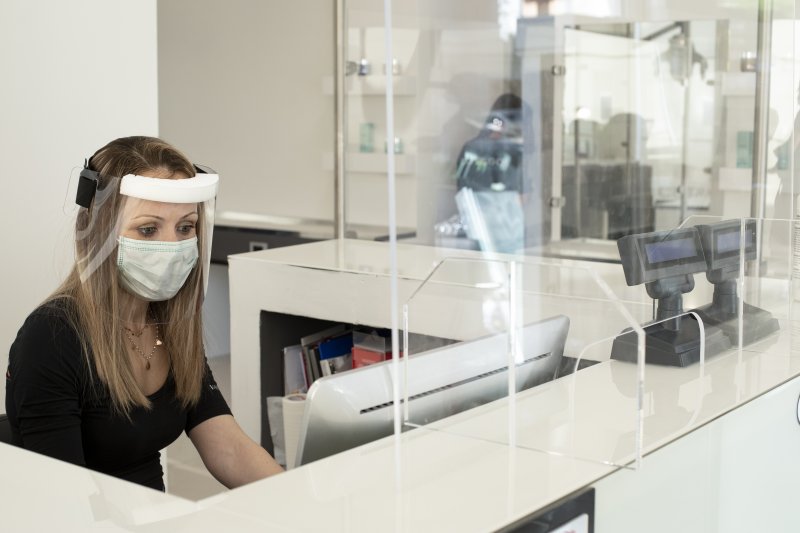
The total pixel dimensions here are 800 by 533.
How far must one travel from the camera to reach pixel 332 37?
4125 mm

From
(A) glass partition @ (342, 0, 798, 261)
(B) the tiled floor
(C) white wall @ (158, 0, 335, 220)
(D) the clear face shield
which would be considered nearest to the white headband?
(D) the clear face shield

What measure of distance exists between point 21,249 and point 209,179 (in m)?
0.78

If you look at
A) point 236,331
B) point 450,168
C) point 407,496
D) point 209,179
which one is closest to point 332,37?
point 450,168

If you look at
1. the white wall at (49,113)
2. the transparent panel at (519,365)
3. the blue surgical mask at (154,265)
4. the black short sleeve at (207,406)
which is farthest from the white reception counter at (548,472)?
the white wall at (49,113)

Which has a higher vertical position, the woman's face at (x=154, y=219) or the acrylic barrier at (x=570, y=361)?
the woman's face at (x=154, y=219)

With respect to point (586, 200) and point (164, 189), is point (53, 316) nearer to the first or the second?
point (164, 189)

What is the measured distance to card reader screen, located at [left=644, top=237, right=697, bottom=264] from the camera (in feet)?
4.68

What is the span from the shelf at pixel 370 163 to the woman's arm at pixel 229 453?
2.41m

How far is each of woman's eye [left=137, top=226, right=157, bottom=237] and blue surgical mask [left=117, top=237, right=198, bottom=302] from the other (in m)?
0.01

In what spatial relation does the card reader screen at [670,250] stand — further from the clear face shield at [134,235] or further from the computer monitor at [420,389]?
the clear face shield at [134,235]

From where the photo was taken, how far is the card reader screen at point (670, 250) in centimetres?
143

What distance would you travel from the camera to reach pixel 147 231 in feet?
4.94

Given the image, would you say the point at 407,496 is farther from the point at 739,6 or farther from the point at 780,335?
the point at 739,6

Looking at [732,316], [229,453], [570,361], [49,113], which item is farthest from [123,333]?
[732,316]
